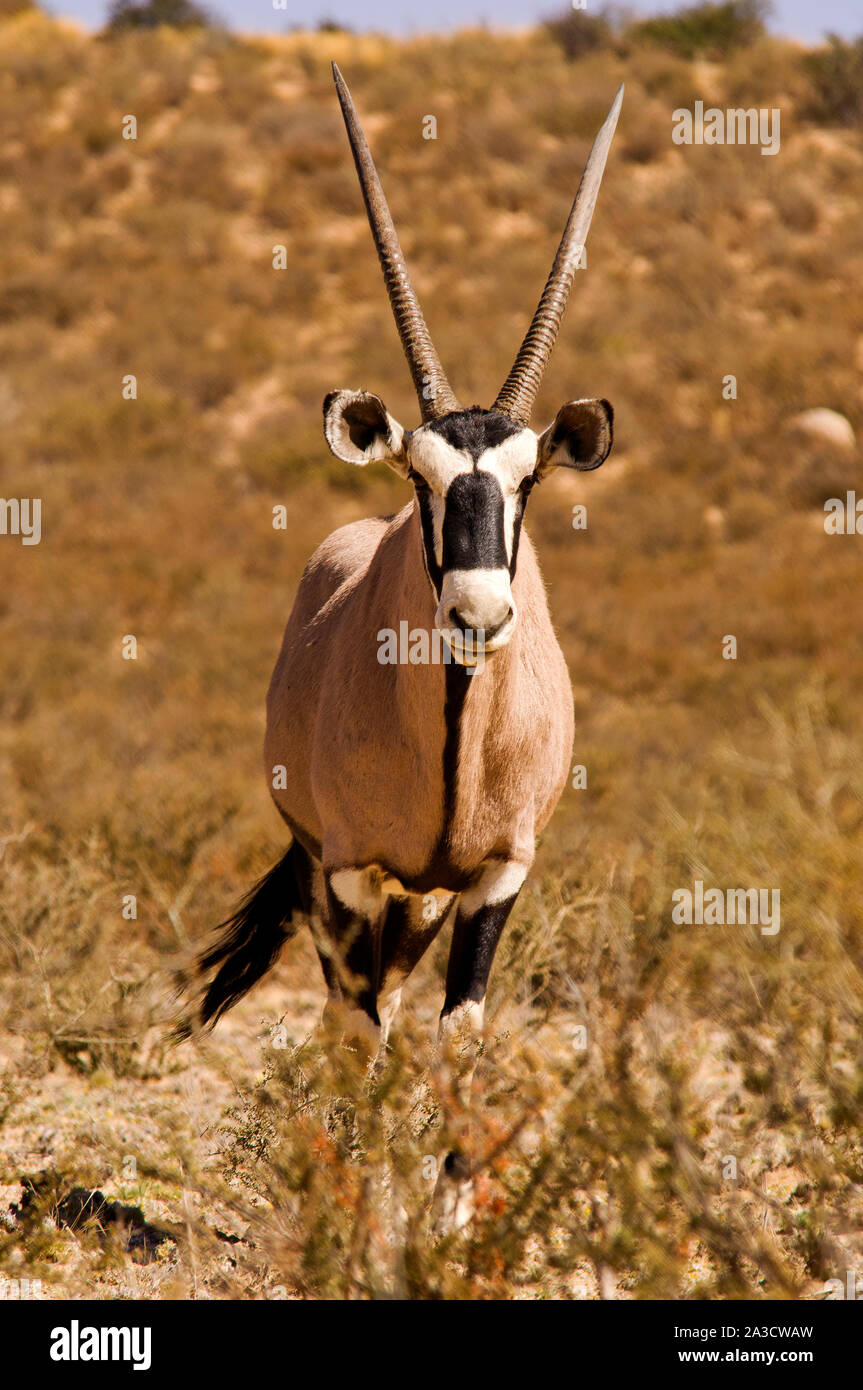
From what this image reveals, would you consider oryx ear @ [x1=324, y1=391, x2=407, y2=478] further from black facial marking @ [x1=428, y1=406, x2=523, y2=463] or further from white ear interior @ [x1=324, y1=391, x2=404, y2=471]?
black facial marking @ [x1=428, y1=406, x2=523, y2=463]

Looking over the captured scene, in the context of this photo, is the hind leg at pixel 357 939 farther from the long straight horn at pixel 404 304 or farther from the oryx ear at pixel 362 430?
the long straight horn at pixel 404 304

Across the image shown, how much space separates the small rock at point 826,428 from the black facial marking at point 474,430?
45.2ft

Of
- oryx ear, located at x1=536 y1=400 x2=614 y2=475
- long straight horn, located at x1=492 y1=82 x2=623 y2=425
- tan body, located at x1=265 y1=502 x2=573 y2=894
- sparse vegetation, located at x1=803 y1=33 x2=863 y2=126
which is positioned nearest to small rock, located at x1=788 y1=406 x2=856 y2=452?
sparse vegetation, located at x1=803 y1=33 x2=863 y2=126

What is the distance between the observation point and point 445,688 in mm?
3385

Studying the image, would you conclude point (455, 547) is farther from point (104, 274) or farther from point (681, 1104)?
point (104, 274)

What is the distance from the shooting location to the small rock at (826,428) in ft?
52.8

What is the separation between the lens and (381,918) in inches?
154

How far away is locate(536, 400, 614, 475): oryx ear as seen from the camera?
3.38 meters

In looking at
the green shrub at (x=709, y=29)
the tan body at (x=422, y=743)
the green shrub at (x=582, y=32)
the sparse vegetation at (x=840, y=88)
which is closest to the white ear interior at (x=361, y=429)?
the tan body at (x=422, y=743)

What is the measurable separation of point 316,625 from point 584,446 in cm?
142

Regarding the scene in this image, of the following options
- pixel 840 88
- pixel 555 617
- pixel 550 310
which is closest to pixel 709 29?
pixel 840 88

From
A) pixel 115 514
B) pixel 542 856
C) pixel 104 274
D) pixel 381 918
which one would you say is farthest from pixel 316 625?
pixel 104 274

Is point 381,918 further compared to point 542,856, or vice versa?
point 542,856

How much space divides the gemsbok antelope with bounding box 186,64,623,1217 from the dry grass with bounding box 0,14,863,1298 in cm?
37
